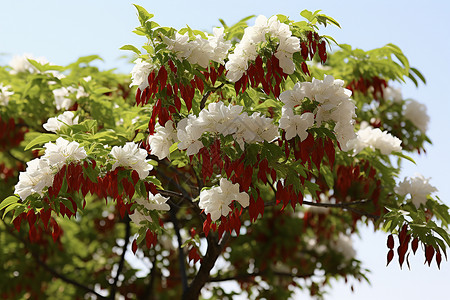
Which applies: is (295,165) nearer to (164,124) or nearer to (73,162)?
(164,124)

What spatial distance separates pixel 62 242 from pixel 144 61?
618cm

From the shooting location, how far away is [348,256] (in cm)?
854

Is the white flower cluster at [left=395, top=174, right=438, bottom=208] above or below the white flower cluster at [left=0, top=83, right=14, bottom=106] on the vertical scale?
above

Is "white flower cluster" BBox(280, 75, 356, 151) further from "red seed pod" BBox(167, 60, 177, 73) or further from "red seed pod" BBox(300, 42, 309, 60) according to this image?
"red seed pod" BBox(167, 60, 177, 73)

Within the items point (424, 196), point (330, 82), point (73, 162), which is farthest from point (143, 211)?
point (424, 196)

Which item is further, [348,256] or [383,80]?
[348,256]

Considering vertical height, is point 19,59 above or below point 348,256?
above

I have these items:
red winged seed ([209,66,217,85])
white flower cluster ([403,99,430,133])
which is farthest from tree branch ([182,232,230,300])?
white flower cluster ([403,99,430,133])

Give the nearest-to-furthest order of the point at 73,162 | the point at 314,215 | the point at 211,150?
1. the point at 211,150
2. the point at 73,162
3. the point at 314,215

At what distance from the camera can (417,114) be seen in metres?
7.27

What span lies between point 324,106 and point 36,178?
203 centimetres

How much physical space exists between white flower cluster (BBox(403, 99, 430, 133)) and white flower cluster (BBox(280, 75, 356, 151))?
13.2 feet

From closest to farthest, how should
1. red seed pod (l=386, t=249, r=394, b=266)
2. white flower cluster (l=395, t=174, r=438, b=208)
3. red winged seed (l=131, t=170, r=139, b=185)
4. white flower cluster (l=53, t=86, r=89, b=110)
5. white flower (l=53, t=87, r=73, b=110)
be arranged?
red winged seed (l=131, t=170, r=139, b=185)
red seed pod (l=386, t=249, r=394, b=266)
white flower cluster (l=395, t=174, r=438, b=208)
white flower cluster (l=53, t=86, r=89, b=110)
white flower (l=53, t=87, r=73, b=110)

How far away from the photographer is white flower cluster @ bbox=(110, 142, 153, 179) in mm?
3836
